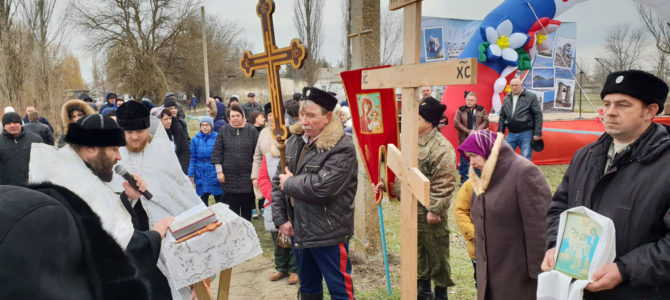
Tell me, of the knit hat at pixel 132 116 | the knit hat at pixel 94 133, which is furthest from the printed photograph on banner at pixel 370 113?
the knit hat at pixel 94 133

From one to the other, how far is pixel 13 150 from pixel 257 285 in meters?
4.16

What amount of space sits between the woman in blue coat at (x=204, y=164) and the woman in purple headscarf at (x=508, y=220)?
395 cm

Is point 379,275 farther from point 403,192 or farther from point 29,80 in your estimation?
point 29,80

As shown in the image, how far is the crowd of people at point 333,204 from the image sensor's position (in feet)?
4.66

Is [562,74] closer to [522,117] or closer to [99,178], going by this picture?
[522,117]

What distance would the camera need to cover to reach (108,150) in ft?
7.47

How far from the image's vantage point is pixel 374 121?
4184 millimetres

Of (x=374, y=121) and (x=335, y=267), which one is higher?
(x=374, y=121)

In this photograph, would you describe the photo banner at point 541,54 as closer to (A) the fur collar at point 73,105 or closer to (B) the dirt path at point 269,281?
(B) the dirt path at point 269,281

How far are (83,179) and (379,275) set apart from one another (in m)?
3.44

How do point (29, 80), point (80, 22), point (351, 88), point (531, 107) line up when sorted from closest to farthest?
point (351, 88) < point (531, 107) < point (29, 80) < point (80, 22)

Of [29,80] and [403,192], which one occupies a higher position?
[29,80]

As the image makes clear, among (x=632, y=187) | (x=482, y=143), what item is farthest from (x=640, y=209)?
(x=482, y=143)

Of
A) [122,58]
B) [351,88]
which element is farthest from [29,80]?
[351,88]
